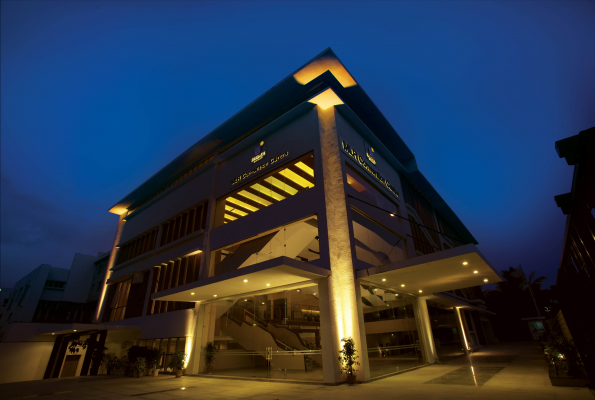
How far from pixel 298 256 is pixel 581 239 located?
10.4 m

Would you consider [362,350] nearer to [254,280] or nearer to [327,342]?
[327,342]

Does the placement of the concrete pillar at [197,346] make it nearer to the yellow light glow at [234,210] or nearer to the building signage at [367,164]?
the yellow light glow at [234,210]

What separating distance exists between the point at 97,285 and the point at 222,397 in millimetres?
43654

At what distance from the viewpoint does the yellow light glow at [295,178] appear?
15.5 meters

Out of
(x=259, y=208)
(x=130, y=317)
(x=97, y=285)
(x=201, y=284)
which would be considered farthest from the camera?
(x=97, y=285)

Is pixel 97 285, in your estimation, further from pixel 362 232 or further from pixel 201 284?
pixel 362 232

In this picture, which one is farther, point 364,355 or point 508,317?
point 508,317

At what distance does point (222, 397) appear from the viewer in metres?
9.28

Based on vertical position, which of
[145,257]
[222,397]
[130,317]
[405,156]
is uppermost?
[405,156]

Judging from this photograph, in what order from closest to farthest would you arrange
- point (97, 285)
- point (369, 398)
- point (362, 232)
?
point (369, 398), point (362, 232), point (97, 285)

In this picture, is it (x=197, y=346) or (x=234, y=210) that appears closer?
(x=197, y=346)

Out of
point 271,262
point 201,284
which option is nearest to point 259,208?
point 201,284

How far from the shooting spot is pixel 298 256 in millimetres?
14594

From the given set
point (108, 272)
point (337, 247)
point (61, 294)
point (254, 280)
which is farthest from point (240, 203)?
point (61, 294)
